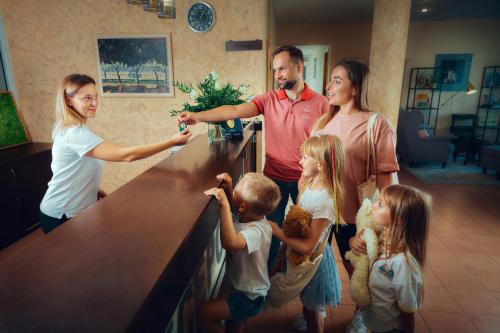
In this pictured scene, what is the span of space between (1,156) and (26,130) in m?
0.82

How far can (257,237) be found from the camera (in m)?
1.22

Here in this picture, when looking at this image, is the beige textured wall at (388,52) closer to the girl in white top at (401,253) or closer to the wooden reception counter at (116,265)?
the girl in white top at (401,253)

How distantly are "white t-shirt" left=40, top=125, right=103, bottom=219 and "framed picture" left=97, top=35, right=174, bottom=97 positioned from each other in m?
2.52

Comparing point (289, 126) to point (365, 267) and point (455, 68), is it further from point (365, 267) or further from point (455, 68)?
point (455, 68)

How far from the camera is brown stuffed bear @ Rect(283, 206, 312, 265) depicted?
4.48 feet

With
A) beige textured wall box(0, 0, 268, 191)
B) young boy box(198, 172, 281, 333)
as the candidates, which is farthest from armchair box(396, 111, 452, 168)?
young boy box(198, 172, 281, 333)

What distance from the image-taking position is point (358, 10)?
623 centimetres

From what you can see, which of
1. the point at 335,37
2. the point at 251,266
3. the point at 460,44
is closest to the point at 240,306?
the point at 251,266

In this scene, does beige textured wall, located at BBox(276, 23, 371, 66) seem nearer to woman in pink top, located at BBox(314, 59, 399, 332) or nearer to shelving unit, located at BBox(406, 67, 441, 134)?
shelving unit, located at BBox(406, 67, 441, 134)

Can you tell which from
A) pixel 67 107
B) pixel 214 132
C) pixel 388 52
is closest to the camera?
pixel 67 107

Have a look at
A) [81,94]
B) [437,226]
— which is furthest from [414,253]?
[437,226]

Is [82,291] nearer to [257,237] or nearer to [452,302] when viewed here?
[257,237]

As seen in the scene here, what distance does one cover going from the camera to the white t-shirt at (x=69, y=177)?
1.54 m

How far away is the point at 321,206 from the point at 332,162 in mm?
228
